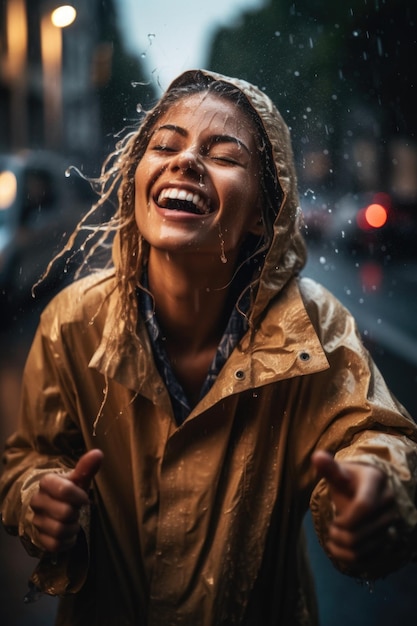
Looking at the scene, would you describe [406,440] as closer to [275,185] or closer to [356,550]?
[356,550]

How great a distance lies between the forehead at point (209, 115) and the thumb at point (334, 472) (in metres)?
1.06

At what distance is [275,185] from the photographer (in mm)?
2330

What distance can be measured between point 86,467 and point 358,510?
1.99ft

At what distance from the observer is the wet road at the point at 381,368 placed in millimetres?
3279

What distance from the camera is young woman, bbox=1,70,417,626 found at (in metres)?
2.02

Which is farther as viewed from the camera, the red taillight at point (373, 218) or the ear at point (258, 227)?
the red taillight at point (373, 218)

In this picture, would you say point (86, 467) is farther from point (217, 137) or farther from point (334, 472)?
point (217, 137)

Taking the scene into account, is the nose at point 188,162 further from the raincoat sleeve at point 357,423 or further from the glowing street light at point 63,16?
the glowing street light at point 63,16

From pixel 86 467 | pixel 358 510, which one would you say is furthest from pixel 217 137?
pixel 358 510

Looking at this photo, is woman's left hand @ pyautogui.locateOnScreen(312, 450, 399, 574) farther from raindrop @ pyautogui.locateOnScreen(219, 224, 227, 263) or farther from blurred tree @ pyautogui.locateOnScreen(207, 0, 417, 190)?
blurred tree @ pyautogui.locateOnScreen(207, 0, 417, 190)

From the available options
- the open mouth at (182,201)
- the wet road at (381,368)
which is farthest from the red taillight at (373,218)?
the open mouth at (182,201)

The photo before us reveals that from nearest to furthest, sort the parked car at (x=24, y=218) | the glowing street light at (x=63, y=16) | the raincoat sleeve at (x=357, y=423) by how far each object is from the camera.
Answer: the raincoat sleeve at (x=357, y=423) → the glowing street light at (x=63, y=16) → the parked car at (x=24, y=218)

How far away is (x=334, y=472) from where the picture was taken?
150 cm

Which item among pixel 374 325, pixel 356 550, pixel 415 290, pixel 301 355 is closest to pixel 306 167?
pixel 301 355
